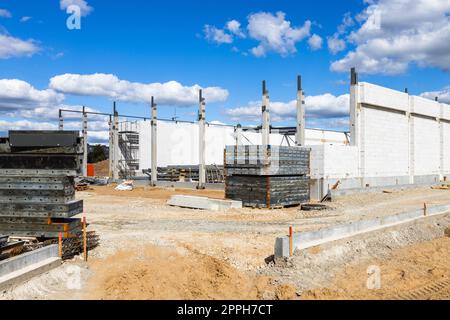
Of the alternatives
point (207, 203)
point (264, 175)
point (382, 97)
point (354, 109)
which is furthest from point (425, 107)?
point (207, 203)

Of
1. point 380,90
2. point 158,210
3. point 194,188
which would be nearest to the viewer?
point 158,210

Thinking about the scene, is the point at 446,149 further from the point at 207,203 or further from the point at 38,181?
the point at 38,181

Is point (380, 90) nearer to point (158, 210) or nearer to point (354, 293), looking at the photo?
point (158, 210)

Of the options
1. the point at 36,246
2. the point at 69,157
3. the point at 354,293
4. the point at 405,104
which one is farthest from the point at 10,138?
the point at 405,104

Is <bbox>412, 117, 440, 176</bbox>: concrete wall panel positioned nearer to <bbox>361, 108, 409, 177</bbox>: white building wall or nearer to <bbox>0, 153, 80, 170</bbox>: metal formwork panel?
<bbox>361, 108, 409, 177</bbox>: white building wall

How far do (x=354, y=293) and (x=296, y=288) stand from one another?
1.17m

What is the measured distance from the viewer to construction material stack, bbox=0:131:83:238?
9984 millimetres

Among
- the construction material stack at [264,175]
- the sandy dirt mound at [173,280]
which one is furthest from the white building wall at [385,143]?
the sandy dirt mound at [173,280]

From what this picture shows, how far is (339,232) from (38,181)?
7.85 metres

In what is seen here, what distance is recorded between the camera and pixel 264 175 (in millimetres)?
20844

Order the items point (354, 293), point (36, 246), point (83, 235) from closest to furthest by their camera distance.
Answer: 1. point (354, 293)
2. point (36, 246)
3. point (83, 235)

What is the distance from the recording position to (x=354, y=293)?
873cm

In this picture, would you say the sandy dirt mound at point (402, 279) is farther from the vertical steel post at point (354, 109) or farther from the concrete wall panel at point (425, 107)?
the concrete wall panel at point (425, 107)
